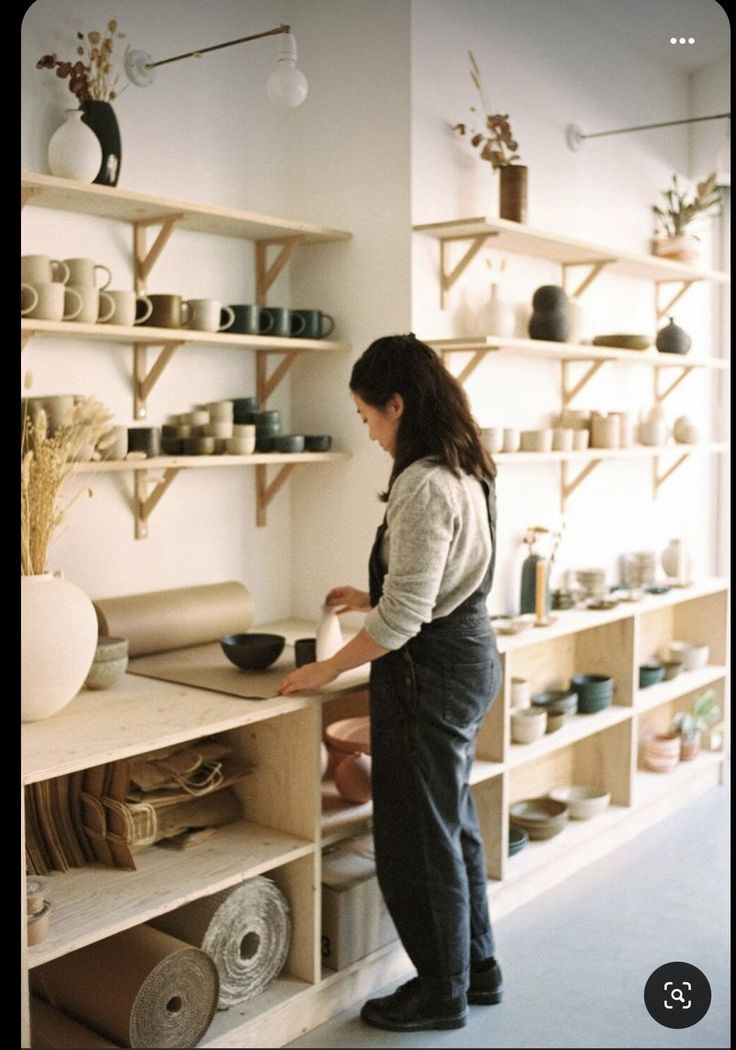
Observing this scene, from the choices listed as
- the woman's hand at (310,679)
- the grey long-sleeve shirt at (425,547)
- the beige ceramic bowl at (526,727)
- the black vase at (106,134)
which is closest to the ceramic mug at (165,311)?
the black vase at (106,134)

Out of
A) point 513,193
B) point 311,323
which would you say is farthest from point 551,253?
point 311,323

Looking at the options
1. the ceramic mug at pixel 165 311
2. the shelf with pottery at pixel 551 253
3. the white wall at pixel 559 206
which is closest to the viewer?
the ceramic mug at pixel 165 311

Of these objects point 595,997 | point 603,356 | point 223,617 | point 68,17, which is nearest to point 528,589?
point 603,356

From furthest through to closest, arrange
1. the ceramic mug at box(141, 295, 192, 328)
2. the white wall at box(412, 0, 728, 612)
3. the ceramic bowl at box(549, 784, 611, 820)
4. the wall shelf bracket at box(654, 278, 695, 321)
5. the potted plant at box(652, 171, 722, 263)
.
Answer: the wall shelf bracket at box(654, 278, 695, 321) < the potted plant at box(652, 171, 722, 263) < the ceramic bowl at box(549, 784, 611, 820) < the white wall at box(412, 0, 728, 612) < the ceramic mug at box(141, 295, 192, 328)

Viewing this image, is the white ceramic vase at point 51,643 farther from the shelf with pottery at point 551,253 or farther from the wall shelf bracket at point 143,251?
the shelf with pottery at point 551,253

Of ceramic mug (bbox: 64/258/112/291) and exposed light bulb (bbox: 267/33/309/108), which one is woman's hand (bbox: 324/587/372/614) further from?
exposed light bulb (bbox: 267/33/309/108)

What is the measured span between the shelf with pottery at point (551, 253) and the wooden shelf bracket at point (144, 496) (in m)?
0.99

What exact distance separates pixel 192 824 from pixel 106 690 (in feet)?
1.19

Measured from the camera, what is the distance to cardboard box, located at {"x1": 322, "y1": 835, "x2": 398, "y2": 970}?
8.74 feet

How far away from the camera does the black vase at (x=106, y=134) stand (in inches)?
104

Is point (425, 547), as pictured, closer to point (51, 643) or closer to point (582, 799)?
point (51, 643)

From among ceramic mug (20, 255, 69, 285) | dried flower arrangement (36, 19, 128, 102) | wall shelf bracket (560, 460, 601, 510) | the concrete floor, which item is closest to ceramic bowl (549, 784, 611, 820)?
the concrete floor

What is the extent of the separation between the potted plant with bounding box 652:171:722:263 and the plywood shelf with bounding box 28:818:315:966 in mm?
2737
